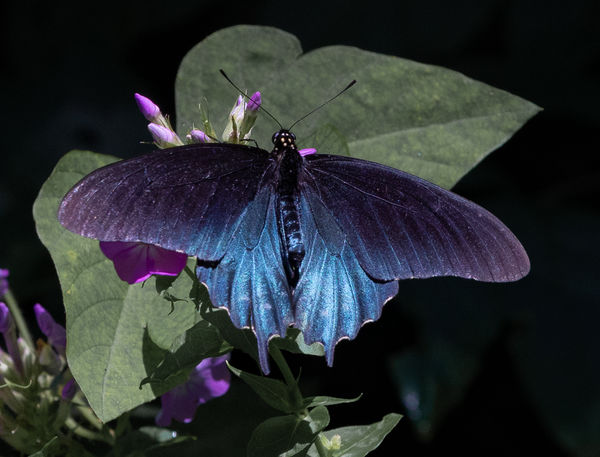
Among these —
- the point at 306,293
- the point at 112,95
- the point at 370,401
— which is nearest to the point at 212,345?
the point at 306,293

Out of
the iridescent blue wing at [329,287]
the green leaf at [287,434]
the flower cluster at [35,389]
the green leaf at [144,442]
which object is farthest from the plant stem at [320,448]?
the flower cluster at [35,389]

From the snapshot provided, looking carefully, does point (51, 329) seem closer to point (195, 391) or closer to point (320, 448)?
point (195, 391)

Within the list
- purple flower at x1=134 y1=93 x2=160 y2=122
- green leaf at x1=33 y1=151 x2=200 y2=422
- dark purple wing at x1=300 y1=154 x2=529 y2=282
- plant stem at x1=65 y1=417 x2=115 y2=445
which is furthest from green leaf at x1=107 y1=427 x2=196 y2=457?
purple flower at x1=134 y1=93 x2=160 y2=122

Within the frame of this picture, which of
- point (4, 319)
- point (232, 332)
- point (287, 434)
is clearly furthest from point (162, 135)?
point (287, 434)

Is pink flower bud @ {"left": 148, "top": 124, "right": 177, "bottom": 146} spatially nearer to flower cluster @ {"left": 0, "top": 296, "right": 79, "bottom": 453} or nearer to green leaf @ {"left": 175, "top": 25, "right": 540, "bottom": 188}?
green leaf @ {"left": 175, "top": 25, "right": 540, "bottom": 188}

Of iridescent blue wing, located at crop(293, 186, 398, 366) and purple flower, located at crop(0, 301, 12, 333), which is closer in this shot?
iridescent blue wing, located at crop(293, 186, 398, 366)

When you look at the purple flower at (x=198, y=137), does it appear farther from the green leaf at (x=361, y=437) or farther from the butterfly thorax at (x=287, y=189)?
the green leaf at (x=361, y=437)

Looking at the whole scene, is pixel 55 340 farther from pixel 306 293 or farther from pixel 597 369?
pixel 597 369
